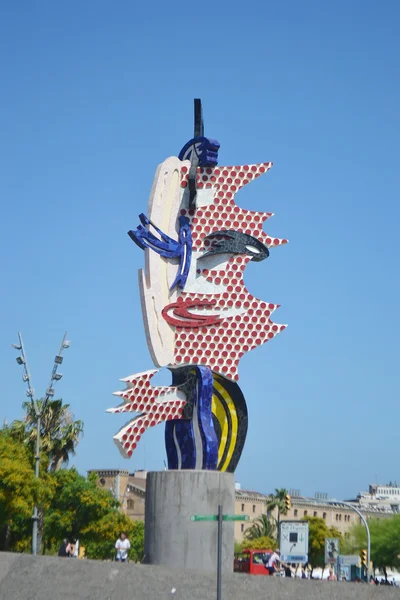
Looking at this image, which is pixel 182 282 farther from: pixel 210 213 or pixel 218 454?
pixel 218 454

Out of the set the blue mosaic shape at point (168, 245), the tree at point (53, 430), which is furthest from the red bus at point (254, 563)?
the tree at point (53, 430)

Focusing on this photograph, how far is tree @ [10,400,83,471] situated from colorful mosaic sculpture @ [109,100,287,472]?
19.8 m

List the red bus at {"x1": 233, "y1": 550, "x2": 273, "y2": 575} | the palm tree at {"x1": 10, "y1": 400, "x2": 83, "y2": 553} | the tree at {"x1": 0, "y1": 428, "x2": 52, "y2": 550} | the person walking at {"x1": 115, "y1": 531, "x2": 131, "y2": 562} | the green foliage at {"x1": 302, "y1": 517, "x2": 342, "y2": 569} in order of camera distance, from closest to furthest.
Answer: the person walking at {"x1": 115, "y1": 531, "x2": 131, "y2": 562} < the red bus at {"x1": 233, "y1": 550, "x2": 273, "y2": 575} < the tree at {"x1": 0, "y1": 428, "x2": 52, "y2": 550} < the palm tree at {"x1": 10, "y1": 400, "x2": 83, "y2": 553} < the green foliage at {"x1": 302, "y1": 517, "x2": 342, "y2": 569}

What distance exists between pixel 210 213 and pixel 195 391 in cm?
413

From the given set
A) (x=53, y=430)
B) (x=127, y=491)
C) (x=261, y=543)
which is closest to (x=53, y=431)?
(x=53, y=430)

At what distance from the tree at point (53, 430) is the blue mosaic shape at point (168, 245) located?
1986cm

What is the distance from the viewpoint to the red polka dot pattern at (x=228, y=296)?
79.8 ft

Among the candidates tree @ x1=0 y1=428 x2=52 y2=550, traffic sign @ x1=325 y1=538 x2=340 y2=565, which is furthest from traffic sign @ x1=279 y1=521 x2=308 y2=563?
tree @ x1=0 y1=428 x2=52 y2=550

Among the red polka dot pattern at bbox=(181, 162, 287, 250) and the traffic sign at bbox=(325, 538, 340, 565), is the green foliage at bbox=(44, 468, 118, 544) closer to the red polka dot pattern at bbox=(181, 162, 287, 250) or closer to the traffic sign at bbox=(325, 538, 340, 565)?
the traffic sign at bbox=(325, 538, 340, 565)

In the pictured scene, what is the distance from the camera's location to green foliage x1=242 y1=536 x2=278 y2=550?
222ft

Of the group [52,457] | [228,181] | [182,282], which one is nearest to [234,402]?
[182,282]

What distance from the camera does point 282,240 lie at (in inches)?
1008

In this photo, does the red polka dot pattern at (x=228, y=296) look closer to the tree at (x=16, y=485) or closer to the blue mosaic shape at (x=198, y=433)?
the blue mosaic shape at (x=198, y=433)

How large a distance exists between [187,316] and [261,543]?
4707cm
